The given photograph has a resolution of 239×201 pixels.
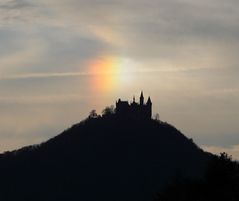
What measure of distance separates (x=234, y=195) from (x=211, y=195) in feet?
7.04

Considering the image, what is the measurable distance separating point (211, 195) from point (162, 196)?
8.62 m

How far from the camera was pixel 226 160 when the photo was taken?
236 ft

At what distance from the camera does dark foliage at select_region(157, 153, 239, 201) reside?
66.2 meters

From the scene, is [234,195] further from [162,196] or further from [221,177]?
[162,196]

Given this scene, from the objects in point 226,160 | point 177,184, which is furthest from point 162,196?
point 226,160

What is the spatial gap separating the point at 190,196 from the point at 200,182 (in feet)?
9.12

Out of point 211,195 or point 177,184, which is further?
point 177,184

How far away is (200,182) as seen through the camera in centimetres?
7144

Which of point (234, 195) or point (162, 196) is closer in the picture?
point (234, 195)

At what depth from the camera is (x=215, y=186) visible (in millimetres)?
69062

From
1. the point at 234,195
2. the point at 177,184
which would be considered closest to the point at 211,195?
the point at 234,195

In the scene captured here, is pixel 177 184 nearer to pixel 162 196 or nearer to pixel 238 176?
pixel 162 196

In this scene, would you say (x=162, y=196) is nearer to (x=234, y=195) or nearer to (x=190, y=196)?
(x=190, y=196)

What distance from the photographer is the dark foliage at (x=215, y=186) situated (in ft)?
217
